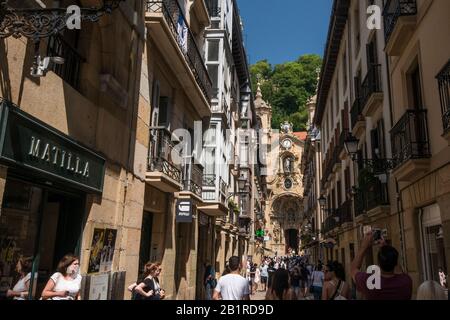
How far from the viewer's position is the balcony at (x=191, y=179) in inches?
532

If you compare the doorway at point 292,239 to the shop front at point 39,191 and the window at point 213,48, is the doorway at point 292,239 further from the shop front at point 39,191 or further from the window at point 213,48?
the shop front at point 39,191

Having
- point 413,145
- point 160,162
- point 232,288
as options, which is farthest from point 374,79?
point 232,288

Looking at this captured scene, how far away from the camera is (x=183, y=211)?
496 inches

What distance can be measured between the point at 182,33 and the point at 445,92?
7.54 meters

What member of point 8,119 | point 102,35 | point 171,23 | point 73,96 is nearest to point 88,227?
point 73,96

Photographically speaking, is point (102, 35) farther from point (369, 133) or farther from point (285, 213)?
point (285, 213)

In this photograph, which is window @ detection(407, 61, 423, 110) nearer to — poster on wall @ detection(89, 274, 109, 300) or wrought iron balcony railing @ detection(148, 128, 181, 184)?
wrought iron balcony railing @ detection(148, 128, 181, 184)

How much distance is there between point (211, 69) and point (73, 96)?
14.0 metres

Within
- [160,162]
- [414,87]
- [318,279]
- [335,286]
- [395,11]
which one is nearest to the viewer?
[335,286]

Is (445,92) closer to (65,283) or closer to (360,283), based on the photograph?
(360,283)

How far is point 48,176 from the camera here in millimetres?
5719

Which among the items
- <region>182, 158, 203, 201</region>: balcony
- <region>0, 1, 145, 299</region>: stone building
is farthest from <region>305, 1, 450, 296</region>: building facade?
<region>0, 1, 145, 299</region>: stone building
